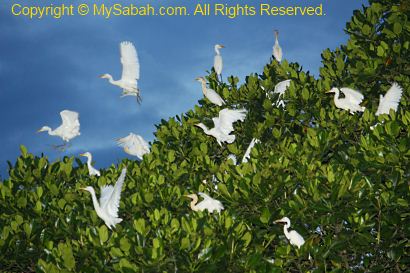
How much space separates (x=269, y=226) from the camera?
32.8 feet

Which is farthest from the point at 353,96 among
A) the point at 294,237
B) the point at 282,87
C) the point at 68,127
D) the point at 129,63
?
the point at 68,127

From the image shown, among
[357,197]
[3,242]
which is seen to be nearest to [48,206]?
[3,242]

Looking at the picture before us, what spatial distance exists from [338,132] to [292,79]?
275 cm

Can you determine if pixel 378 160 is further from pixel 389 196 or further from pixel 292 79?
pixel 292 79

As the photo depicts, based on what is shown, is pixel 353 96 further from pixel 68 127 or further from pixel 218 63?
pixel 68 127

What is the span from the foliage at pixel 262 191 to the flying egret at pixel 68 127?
218cm

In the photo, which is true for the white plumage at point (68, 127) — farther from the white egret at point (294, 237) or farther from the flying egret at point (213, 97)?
the white egret at point (294, 237)

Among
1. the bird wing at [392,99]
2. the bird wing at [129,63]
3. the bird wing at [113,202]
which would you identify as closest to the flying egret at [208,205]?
the bird wing at [113,202]

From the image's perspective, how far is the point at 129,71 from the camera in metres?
15.4

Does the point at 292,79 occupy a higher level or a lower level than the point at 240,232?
higher

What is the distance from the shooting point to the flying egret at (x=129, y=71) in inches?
582

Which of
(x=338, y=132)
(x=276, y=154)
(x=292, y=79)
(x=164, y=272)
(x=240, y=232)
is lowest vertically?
(x=164, y=272)

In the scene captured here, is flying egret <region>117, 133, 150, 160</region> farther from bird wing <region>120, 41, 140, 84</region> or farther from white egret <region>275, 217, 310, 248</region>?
white egret <region>275, 217, 310, 248</region>

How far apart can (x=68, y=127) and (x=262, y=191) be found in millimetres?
7143
